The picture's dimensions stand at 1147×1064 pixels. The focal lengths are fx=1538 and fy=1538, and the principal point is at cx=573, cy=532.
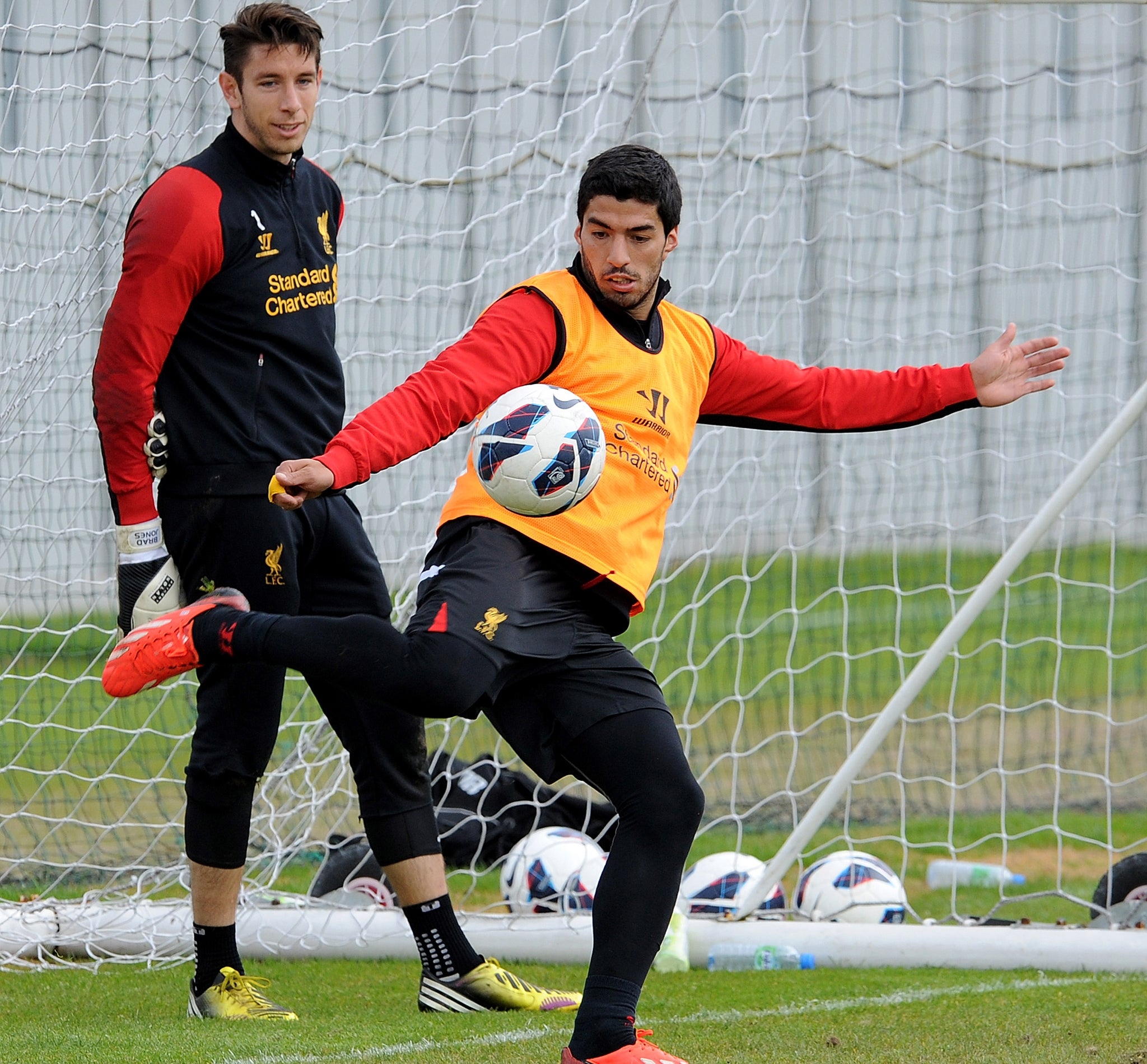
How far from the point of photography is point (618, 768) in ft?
10.2

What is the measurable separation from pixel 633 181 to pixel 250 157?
1.06m

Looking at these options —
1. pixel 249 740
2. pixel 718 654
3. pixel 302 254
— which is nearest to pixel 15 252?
pixel 302 254

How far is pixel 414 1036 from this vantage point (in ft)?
12.0

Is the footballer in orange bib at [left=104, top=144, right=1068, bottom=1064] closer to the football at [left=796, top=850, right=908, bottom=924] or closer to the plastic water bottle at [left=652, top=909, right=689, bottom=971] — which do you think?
the plastic water bottle at [left=652, top=909, right=689, bottom=971]

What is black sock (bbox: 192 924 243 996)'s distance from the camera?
3943 mm

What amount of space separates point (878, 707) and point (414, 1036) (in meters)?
5.52

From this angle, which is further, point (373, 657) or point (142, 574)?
point (142, 574)

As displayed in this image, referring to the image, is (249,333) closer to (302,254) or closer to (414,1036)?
(302,254)

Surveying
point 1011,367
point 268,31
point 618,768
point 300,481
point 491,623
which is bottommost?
point 618,768

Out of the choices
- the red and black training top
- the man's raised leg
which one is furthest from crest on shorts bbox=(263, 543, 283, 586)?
the man's raised leg

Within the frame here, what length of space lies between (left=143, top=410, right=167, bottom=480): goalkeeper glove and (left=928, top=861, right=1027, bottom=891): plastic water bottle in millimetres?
3421

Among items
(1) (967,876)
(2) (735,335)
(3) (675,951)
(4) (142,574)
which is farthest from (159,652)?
(2) (735,335)

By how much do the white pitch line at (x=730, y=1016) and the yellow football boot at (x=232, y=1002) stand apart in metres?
0.46

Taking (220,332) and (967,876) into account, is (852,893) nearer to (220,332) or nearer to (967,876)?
(967,876)
